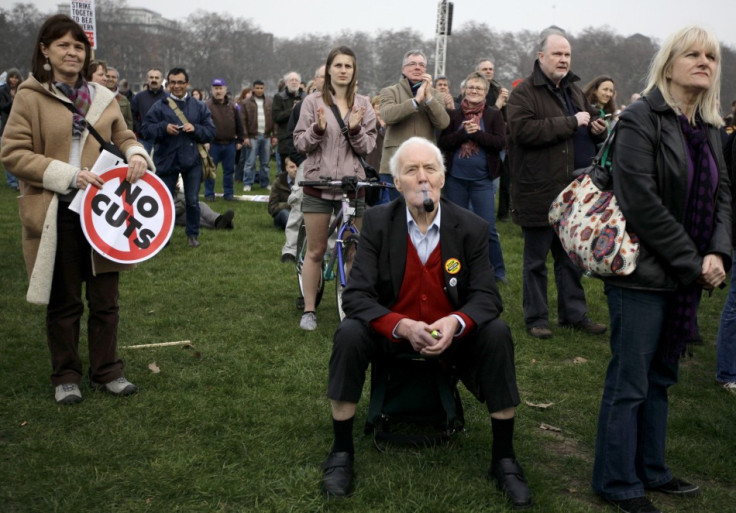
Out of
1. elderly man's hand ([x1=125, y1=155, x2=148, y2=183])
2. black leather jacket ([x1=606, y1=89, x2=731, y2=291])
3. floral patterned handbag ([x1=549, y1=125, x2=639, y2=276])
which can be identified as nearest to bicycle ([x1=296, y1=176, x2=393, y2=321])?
elderly man's hand ([x1=125, y1=155, x2=148, y2=183])

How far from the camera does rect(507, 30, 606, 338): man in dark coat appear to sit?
20.6 feet

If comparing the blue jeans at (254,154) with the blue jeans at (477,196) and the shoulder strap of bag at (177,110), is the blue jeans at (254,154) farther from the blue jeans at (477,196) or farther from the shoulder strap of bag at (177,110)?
the blue jeans at (477,196)

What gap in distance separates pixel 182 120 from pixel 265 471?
22.9 feet

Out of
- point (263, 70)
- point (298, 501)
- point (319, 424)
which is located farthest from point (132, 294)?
point (263, 70)

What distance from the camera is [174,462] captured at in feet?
13.1

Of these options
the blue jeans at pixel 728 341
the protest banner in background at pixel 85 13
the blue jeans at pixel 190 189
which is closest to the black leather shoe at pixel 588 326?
the blue jeans at pixel 728 341

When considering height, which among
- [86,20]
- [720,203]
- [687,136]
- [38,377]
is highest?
[86,20]

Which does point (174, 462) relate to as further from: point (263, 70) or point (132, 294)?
point (263, 70)

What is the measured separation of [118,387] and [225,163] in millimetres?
10785

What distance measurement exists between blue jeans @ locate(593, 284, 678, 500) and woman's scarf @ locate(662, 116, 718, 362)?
0.21 feet

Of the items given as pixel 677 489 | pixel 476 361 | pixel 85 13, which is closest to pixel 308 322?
pixel 476 361

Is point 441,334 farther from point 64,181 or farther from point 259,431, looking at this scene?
point 64,181

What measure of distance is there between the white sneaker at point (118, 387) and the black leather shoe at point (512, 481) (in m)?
2.38

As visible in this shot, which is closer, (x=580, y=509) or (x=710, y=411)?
(x=580, y=509)
